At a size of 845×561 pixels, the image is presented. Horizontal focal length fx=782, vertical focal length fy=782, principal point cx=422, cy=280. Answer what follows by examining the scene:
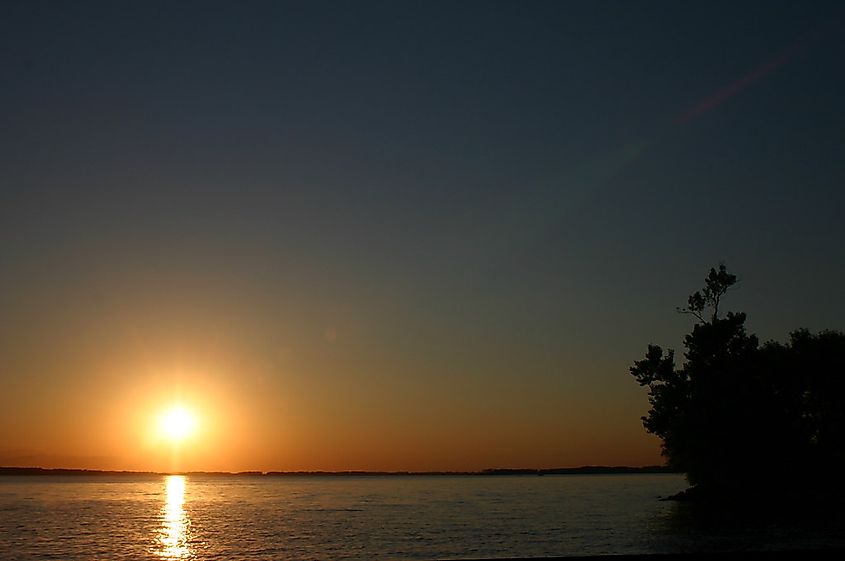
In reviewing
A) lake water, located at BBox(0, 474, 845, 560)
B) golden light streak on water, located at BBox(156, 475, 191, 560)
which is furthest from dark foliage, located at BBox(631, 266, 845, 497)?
golden light streak on water, located at BBox(156, 475, 191, 560)

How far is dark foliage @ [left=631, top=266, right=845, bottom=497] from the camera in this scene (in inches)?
2894

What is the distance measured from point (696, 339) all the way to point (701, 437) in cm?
1086

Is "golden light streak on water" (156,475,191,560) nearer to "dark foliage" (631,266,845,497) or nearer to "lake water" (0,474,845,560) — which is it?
"lake water" (0,474,845,560)

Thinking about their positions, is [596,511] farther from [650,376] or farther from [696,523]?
[696,523]

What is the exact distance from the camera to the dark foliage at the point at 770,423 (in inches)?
2894

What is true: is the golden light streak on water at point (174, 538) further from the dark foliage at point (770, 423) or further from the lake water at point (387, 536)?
the dark foliage at point (770, 423)

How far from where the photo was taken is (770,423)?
74.6m

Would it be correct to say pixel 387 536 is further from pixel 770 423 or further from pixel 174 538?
pixel 770 423

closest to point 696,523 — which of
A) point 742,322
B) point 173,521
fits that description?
point 742,322

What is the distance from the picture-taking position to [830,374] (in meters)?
73.4

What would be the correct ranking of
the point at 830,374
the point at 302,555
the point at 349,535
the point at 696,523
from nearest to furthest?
the point at 302,555 → the point at 349,535 → the point at 696,523 → the point at 830,374

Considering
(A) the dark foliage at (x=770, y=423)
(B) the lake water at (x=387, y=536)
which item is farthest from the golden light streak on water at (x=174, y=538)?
(A) the dark foliage at (x=770, y=423)

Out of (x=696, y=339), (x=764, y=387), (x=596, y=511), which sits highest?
(x=696, y=339)

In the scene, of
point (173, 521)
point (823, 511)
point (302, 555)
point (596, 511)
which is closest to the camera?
point (302, 555)
